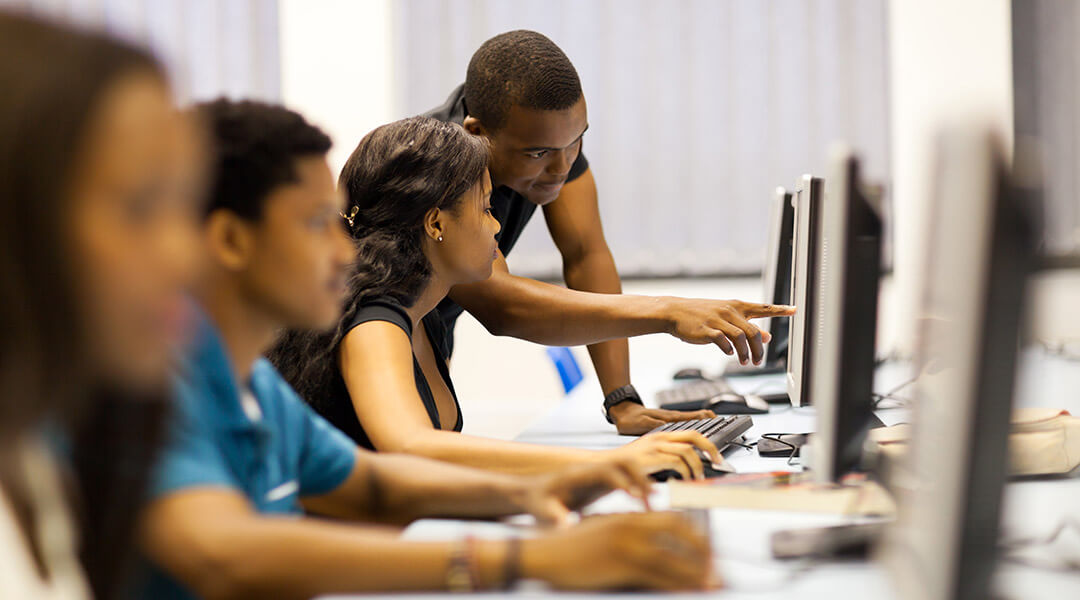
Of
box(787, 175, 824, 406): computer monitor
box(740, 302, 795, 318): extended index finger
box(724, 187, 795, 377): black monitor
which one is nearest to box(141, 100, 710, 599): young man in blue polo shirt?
box(787, 175, 824, 406): computer monitor

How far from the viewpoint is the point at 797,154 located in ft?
12.0

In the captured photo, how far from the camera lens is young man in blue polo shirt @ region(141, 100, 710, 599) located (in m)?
0.71

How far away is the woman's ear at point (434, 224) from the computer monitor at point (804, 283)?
554 millimetres

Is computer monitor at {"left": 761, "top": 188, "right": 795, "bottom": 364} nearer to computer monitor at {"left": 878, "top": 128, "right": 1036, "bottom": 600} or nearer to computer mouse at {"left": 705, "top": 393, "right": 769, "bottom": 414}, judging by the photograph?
computer mouse at {"left": 705, "top": 393, "right": 769, "bottom": 414}

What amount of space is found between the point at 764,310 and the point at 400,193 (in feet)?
2.07

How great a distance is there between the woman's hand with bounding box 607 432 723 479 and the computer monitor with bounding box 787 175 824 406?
0.78 feet

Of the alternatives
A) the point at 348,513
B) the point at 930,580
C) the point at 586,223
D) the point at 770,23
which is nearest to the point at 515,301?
the point at 586,223

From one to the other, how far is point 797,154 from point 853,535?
2.92 m

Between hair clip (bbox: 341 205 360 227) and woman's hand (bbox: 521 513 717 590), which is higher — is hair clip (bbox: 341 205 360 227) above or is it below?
above

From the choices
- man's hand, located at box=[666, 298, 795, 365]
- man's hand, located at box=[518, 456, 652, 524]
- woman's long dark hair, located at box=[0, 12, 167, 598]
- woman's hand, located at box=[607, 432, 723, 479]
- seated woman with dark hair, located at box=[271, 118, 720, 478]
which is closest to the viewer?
woman's long dark hair, located at box=[0, 12, 167, 598]

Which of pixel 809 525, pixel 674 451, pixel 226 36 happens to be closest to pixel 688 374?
pixel 674 451

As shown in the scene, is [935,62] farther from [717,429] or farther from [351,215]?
[351,215]

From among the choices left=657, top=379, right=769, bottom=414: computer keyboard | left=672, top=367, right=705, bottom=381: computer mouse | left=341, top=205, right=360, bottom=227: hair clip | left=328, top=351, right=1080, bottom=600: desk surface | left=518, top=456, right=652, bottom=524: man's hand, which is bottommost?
left=672, top=367, right=705, bottom=381: computer mouse

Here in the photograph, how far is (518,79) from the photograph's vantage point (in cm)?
188
